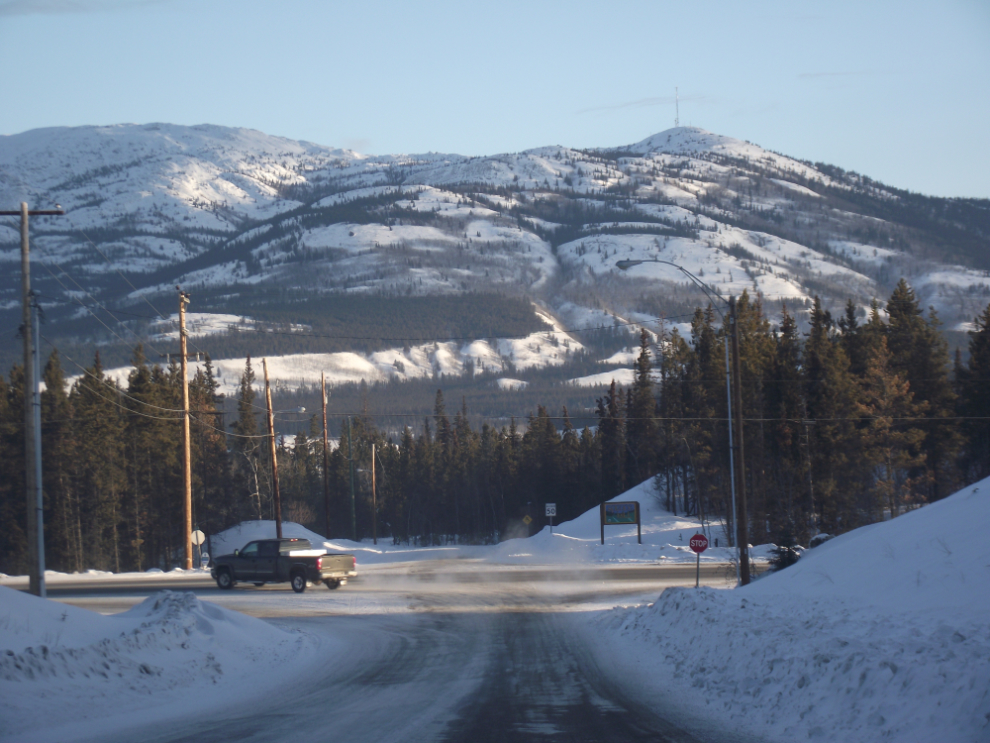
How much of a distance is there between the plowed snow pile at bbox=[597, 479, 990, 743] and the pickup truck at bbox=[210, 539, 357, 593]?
14.7 meters

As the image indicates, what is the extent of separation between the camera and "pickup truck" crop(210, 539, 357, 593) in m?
29.5

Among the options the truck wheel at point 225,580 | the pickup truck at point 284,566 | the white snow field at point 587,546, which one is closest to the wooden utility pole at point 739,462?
the white snow field at point 587,546

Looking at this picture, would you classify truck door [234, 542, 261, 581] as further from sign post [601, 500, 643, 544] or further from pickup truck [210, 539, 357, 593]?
sign post [601, 500, 643, 544]

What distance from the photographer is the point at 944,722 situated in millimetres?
7809

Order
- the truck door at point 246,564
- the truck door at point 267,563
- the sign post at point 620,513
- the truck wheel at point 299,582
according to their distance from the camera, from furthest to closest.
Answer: the sign post at point 620,513, the truck door at point 246,564, the truck door at point 267,563, the truck wheel at point 299,582

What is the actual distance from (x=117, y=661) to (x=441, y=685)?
4.62m

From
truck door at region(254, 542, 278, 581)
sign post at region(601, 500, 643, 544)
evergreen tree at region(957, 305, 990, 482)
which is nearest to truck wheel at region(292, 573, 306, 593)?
truck door at region(254, 542, 278, 581)

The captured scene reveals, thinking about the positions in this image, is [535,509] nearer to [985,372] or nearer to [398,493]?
[398,493]

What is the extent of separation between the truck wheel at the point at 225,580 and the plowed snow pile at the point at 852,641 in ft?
59.7

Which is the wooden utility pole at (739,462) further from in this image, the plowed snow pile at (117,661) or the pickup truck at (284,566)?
the pickup truck at (284,566)

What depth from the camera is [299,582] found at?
29484mm

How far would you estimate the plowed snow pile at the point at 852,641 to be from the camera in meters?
8.37

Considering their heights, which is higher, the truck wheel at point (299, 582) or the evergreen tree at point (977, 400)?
the evergreen tree at point (977, 400)

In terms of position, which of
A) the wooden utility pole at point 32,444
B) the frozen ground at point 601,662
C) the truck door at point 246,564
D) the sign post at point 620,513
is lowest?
the sign post at point 620,513
